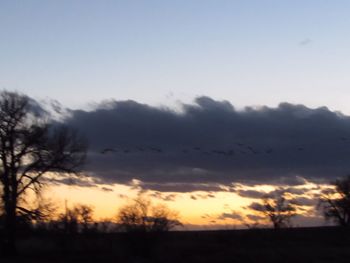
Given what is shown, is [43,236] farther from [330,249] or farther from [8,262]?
[330,249]

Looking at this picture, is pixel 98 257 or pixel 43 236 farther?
pixel 43 236

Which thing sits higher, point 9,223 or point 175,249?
point 9,223

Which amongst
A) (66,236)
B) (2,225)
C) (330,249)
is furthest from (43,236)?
(330,249)

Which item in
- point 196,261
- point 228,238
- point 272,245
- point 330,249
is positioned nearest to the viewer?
point 196,261

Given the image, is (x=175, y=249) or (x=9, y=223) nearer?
(x=9, y=223)

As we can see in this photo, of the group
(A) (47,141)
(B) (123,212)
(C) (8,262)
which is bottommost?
(C) (8,262)

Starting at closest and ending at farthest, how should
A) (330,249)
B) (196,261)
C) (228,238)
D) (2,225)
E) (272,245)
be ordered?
(196,261) → (2,225) → (330,249) → (272,245) → (228,238)

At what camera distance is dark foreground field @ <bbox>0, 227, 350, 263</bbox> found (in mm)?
51594

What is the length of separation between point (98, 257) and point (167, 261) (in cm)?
571

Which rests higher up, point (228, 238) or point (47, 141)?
point (47, 141)

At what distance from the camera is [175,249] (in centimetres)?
5603

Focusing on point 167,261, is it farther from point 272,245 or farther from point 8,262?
point 272,245

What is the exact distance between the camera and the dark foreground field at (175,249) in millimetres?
51594

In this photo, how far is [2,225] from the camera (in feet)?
176
